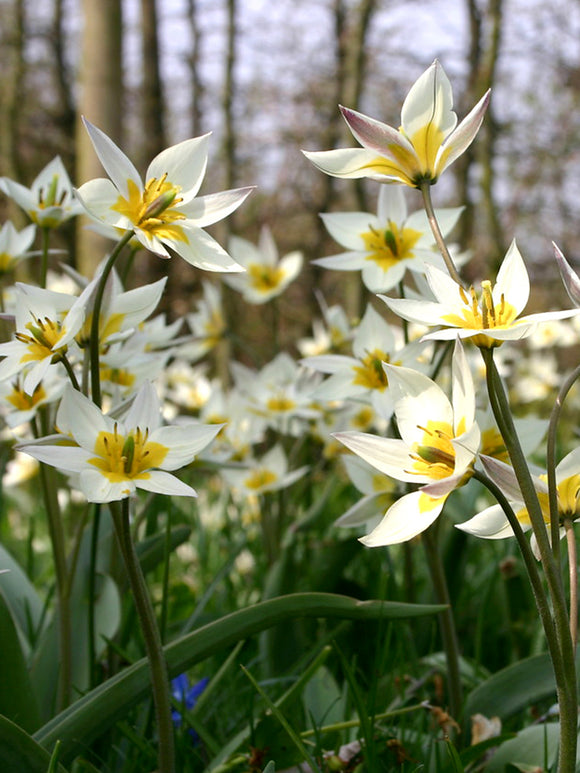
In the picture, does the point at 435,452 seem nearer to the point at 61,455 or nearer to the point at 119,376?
the point at 61,455

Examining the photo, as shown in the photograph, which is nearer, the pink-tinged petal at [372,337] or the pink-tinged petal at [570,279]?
the pink-tinged petal at [570,279]

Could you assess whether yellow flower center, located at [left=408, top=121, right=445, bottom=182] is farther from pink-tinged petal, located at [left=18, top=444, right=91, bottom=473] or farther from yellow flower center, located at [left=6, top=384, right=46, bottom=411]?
yellow flower center, located at [left=6, top=384, right=46, bottom=411]

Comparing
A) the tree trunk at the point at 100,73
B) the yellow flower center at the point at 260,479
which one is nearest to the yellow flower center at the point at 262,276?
the yellow flower center at the point at 260,479

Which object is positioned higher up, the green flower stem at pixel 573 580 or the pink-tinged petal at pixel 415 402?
the pink-tinged petal at pixel 415 402

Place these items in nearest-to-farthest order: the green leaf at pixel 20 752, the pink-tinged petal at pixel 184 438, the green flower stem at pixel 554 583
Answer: the green flower stem at pixel 554 583, the green leaf at pixel 20 752, the pink-tinged petal at pixel 184 438

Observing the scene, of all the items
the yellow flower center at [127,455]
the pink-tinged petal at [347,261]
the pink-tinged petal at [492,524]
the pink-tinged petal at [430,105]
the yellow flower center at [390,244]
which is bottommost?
the pink-tinged petal at [492,524]

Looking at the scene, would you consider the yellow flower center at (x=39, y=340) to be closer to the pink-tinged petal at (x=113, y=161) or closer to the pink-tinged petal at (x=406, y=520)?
the pink-tinged petal at (x=113, y=161)

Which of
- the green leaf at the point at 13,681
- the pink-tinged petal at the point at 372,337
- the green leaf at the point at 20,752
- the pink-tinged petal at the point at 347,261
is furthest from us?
the pink-tinged petal at the point at 372,337

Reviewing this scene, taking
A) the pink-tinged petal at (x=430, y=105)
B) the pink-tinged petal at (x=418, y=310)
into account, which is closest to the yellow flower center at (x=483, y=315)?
the pink-tinged petal at (x=418, y=310)
